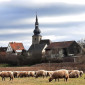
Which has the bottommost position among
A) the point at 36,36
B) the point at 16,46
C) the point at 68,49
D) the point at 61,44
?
the point at 68,49

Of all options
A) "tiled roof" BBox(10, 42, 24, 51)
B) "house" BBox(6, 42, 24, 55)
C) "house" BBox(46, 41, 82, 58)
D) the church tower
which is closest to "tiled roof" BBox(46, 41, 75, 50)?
"house" BBox(46, 41, 82, 58)

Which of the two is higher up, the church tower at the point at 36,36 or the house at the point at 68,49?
the church tower at the point at 36,36

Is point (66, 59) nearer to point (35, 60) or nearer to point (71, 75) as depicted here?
point (35, 60)

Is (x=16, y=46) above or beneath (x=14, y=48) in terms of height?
above

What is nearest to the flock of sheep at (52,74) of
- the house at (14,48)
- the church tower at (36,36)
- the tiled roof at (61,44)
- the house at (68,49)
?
the house at (68,49)

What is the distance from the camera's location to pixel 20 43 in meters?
120

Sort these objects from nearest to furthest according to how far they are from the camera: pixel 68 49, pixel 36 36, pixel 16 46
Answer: pixel 68 49 → pixel 16 46 → pixel 36 36

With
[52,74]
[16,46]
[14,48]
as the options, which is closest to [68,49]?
[14,48]

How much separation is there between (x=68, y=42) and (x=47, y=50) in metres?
8.65

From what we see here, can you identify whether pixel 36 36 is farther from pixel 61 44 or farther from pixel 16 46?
pixel 61 44

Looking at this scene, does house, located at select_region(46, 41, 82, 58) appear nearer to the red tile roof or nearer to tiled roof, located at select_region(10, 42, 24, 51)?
the red tile roof

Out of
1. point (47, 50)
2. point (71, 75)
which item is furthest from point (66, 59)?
point (71, 75)

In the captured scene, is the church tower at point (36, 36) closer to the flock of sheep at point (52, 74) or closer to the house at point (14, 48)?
the house at point (14, 48)

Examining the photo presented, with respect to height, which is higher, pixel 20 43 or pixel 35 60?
pixel 20 43
